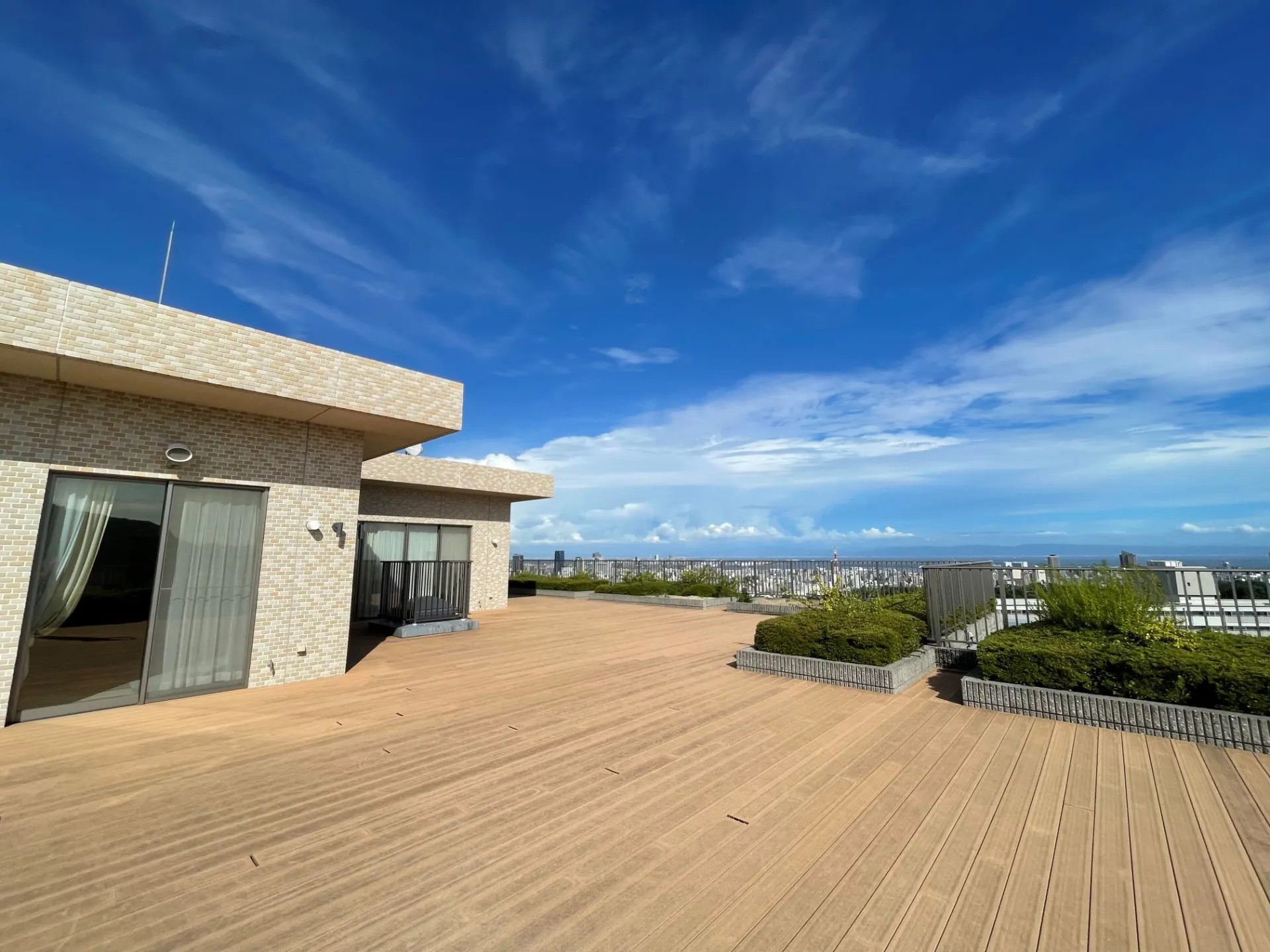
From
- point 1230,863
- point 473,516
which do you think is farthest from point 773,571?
point 1230,863

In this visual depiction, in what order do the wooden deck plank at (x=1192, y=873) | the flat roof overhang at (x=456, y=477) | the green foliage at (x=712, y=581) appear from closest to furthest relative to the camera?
the wooden deck plank at (x=1192, y=873) < the flat roof overhang at (x=456, y=477) < the green foliage at (x=712, y=581)

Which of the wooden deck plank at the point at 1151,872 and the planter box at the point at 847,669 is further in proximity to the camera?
the planter box at the point at 847,669

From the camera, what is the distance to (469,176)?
10.5 metres

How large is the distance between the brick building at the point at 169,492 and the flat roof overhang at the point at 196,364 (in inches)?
0.7

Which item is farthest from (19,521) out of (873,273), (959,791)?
(873,273)

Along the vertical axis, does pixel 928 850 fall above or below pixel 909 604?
below

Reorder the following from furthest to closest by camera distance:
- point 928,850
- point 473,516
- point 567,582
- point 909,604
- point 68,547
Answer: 1. point 567,582
2. point 473,516
3. point 909,604
4. point 68,547
5. point 928,850

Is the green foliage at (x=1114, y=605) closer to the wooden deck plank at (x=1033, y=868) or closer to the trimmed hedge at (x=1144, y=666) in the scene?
the trimmed hedge at (x=1144, y=666)

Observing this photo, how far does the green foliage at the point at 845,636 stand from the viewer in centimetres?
588

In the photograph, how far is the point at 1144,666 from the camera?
436 cm

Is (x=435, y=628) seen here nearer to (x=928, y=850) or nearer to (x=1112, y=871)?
(x=928, y=850)

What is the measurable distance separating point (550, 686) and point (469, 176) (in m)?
9.95

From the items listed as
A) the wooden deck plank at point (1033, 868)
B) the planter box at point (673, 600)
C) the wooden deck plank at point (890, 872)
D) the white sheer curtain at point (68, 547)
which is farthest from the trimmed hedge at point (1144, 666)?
the planter box at point (673, 600)

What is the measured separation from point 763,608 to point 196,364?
40.3 ft
